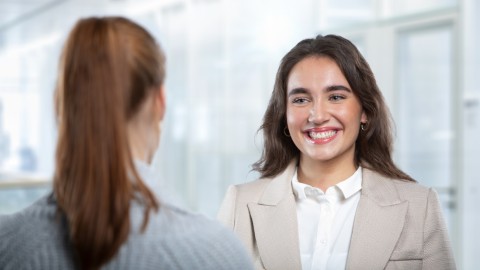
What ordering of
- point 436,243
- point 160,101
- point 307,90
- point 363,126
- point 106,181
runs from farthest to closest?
point 363,126 < point 307,90 < point 436,243 < point 160,101 < point 106,181

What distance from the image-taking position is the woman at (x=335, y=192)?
1.88 m

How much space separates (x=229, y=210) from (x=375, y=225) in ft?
1.56

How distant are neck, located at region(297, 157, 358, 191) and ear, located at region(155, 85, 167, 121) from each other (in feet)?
3.19

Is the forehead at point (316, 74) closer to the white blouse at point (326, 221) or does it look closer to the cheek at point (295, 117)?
the cheek at point (295, 117)

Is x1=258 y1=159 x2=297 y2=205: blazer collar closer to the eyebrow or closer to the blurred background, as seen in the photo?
the eyebrow

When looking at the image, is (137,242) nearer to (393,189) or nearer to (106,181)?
(106,181)

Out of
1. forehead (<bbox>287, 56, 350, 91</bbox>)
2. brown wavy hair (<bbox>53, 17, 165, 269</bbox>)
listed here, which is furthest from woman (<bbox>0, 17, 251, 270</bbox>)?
forehead (<bbox>287, 56, 350, 91</bbox>)

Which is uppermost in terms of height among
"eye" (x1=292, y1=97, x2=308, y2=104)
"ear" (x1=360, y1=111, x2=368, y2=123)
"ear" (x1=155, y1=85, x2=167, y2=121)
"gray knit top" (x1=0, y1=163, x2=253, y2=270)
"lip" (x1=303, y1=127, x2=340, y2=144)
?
"ear" (x1=155, y1=85, x2=167, y2=121)

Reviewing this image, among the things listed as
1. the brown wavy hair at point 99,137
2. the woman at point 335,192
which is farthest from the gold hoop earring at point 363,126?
the brown wavy hair at point 99,137

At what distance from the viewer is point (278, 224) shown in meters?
1.99

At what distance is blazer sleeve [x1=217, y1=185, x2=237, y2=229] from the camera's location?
2.08 metres

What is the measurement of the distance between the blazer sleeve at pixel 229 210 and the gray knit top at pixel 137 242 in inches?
36.3

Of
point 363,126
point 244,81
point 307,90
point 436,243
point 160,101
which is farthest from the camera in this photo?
point 244,81

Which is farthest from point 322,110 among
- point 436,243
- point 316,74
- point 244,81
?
point 244,81
